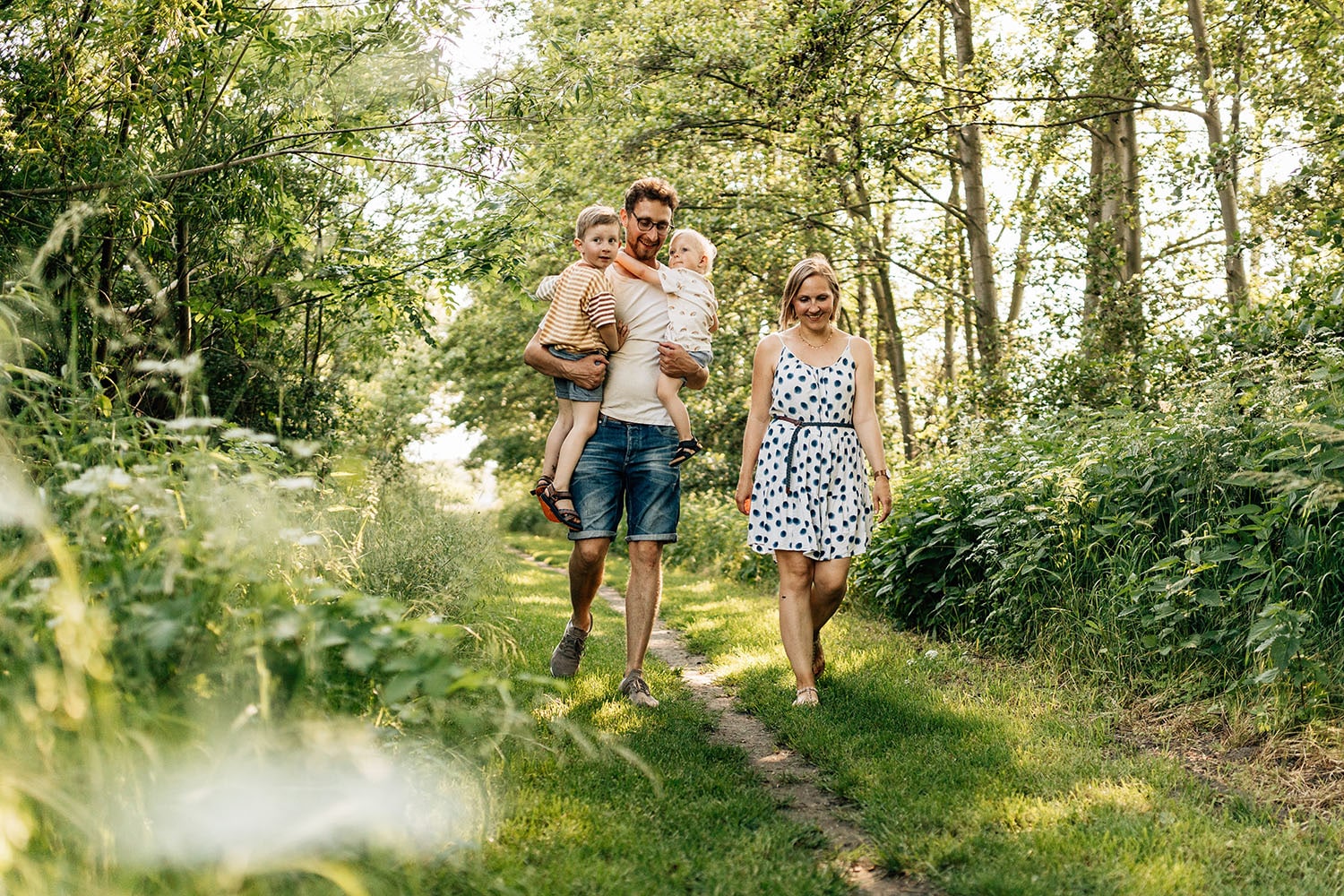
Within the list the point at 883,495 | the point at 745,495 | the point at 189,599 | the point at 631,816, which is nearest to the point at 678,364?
the point at 745,495

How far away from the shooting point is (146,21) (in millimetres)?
5078

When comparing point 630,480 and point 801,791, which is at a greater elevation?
point 630,480

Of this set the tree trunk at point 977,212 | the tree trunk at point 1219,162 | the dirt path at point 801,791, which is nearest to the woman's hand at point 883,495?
the dirt path at point 801,791

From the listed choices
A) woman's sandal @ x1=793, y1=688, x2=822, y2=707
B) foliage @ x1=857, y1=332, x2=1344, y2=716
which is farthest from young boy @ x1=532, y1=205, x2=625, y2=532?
foliage @ x1=857, y1=332, x2=1344, y2=716

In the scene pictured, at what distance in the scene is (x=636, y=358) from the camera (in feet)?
16.2

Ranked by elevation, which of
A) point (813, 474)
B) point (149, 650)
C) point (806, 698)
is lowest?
point (806, 698)

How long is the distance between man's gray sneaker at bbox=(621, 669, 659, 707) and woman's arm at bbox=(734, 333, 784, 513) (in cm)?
95

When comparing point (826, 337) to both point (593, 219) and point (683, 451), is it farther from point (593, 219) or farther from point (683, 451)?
point (593, 219)

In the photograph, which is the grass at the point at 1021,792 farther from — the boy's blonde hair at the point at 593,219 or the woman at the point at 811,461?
the boy's blonde hair at the point at 593,219

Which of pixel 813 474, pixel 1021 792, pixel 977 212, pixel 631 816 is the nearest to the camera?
pixel 631 816

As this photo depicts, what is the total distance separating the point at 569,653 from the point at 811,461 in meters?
1.54

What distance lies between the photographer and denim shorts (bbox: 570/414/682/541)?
4.87 m

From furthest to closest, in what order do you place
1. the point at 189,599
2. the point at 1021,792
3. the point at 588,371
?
the point at 588,371 → the point at 1021,792 → the point at 189,599

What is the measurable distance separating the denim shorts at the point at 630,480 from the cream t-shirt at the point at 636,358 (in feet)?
0.20
